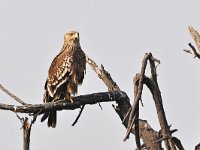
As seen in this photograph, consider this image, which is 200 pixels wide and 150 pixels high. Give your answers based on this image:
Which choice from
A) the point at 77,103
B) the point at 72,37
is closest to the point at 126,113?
the point at 77,103

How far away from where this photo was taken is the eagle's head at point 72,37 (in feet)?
31.2

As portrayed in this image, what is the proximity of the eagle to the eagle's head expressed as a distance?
0.13 meters

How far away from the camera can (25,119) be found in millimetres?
5285

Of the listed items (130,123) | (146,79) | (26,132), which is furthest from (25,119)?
(130,123)

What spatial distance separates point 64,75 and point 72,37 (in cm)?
79

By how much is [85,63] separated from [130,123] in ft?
17.6

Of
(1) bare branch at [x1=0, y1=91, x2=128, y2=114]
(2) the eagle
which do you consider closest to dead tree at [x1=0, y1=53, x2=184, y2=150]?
(1) bare branch at [x1=0, y1=91, x2=128, y2=114]

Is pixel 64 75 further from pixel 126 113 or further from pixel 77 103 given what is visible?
pixel 126 113

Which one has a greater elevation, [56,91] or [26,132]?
[56,91]

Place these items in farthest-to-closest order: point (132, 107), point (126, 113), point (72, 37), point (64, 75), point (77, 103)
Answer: point (72, 37) < point (64, 75) < point (77, 103) < point (126, 113) < point (132, 107)

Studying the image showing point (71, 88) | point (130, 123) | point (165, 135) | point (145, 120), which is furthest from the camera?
point (71, 88)

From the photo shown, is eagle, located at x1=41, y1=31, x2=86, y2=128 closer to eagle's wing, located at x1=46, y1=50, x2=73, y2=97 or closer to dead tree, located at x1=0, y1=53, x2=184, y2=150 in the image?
eagle's wing, located at x1=46, y1=50, x2=73, y2=97

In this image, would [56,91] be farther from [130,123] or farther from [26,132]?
[130,123]

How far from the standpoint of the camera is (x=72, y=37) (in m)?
9.62
